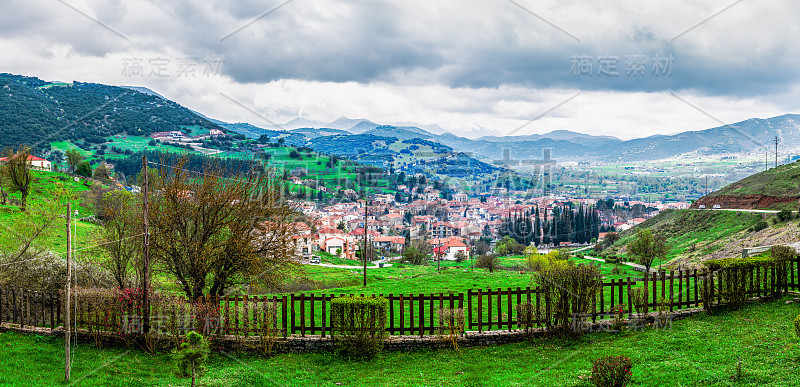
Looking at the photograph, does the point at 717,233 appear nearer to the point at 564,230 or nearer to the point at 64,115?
the point at 564,230

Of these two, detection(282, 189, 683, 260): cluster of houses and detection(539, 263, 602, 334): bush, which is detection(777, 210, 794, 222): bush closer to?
→ detection(539, 263, 602, 334): bush

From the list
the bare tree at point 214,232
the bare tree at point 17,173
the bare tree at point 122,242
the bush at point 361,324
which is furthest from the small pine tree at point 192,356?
the bare tree at point 17,173

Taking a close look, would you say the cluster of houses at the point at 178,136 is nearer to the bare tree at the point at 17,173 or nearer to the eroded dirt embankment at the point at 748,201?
the bare tree at the point at 17,173

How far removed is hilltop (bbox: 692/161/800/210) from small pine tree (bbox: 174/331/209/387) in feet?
181

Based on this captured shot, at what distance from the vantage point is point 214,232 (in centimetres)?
1594

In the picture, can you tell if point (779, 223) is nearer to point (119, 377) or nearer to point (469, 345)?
point (469, 345)

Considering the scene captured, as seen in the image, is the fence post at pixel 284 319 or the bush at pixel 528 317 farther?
the fence post at pixel 284 319

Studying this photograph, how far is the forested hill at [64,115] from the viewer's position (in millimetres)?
131500

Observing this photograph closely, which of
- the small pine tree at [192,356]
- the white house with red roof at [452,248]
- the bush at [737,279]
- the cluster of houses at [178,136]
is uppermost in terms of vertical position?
the cluster of houses at [178,136]

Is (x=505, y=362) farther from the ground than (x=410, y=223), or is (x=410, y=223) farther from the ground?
(x=505, y=362)

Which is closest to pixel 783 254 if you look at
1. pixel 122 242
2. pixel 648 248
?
pixel 648 248

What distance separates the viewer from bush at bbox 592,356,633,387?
782cm

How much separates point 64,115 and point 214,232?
17863 cm

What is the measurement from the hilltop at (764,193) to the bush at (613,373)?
167 feet
